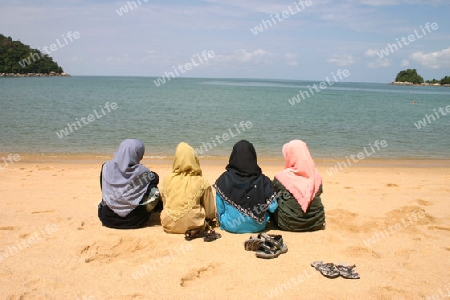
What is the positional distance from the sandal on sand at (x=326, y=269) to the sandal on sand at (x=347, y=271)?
48 mm

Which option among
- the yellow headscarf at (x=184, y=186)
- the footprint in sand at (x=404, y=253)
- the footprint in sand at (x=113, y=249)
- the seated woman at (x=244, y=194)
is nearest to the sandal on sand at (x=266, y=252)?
the seated woman at (x=244, y=194)

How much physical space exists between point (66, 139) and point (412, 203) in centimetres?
1185

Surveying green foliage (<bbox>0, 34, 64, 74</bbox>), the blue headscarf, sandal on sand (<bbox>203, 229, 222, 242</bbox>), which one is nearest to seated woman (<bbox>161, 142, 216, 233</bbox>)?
sandal on sand (<bbox>203, 229, 222, 242</bbox>)

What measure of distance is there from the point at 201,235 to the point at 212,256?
58 cm

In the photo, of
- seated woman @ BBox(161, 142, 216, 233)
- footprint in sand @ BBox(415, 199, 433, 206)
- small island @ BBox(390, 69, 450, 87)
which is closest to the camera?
seated woman @ BBox(161, 142, 216, 233)

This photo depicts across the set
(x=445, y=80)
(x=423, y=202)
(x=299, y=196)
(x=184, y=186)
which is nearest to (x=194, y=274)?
(x=184, y=186)

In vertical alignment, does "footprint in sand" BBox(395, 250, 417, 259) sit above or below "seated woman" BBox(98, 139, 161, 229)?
below

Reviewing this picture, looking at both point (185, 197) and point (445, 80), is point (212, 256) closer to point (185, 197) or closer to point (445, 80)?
point (185, 197)

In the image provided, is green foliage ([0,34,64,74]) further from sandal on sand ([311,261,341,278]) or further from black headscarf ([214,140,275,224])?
sandal on sand ([311,261,341,278])

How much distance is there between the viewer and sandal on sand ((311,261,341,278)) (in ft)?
12.1

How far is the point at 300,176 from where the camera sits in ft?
16.1

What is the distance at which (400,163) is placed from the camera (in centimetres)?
1127

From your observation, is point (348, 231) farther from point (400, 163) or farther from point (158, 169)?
point (400, 163)

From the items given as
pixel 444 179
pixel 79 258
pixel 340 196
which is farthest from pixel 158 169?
pixel 444 179
